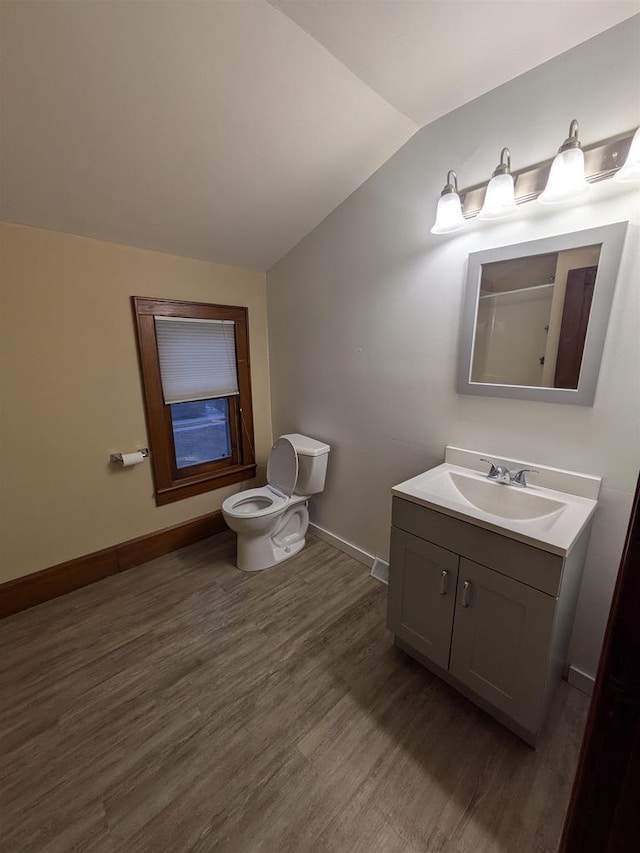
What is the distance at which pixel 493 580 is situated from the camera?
121 centimetres

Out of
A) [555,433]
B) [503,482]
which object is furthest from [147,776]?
[555,433]

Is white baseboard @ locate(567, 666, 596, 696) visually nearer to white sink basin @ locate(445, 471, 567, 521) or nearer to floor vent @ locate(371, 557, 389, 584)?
white sink basin @ locate(445, 471, 567, 521)

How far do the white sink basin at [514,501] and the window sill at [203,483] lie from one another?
1585 mm

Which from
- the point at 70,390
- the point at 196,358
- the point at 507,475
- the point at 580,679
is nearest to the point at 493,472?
the point at 507,475

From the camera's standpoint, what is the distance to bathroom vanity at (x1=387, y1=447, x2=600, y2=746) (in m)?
1.13

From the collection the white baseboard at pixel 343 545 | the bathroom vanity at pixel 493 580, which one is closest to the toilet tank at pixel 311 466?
the white baseboard at pixel 343 545

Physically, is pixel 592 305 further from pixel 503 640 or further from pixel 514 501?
pixel 503 640

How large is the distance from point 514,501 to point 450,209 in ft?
4.08

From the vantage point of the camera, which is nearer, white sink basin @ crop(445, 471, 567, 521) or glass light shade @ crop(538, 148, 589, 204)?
glass light shade @ crop(538, 148, 589, 204)

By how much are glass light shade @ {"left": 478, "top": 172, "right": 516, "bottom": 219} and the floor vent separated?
6.15 ft

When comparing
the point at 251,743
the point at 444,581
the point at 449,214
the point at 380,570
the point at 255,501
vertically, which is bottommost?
the point at 251,743

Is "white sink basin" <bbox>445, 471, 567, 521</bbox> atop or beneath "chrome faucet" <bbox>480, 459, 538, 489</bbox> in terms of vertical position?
beneath

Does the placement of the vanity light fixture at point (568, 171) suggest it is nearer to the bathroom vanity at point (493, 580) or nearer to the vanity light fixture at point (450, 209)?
the vanity light fixture at point (450, 209)

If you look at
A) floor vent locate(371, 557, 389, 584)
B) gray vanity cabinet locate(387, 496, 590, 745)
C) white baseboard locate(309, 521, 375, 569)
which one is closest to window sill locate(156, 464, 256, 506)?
white baseboard locate(309, 521, 375, 569)
